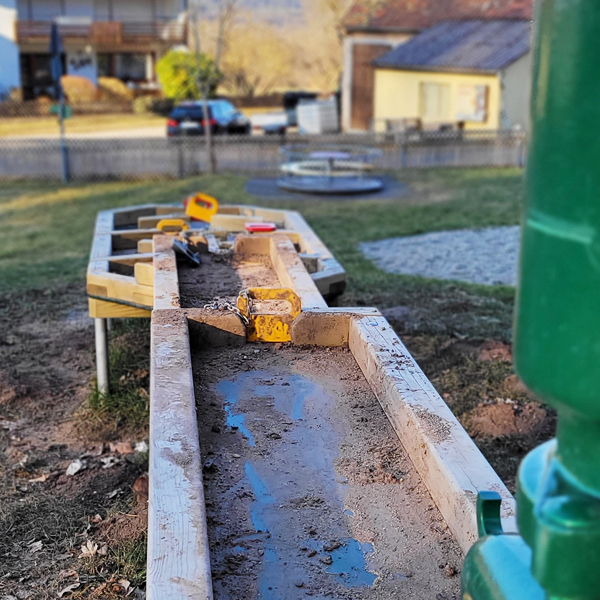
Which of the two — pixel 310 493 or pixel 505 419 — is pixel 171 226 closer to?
pixel 505 419

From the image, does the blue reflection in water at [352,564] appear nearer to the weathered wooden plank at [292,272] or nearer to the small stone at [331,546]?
the small stone at [331,546]

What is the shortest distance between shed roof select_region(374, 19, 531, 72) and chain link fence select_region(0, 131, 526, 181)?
419cm

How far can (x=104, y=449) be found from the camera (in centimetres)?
480

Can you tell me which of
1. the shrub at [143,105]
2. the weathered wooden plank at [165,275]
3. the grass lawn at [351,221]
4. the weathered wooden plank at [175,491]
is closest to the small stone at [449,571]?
the weathered wooden plank at [175,491]

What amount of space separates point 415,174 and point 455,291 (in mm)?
9882

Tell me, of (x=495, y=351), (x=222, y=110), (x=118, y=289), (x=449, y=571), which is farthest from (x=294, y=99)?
(x=449, y=571)

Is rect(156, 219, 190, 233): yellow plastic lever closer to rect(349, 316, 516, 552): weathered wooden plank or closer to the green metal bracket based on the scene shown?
rect(349, 316, 516, 552): weathered wooden plank

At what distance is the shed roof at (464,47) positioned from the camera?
71.4ft

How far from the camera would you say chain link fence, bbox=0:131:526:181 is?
17078mm

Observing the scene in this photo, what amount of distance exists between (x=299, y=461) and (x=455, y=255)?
7521 mm

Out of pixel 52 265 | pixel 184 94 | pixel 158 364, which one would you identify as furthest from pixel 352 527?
pixel 184 94

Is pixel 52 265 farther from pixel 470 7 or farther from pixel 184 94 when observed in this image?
pixel 184 94

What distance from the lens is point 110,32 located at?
36.7 meters

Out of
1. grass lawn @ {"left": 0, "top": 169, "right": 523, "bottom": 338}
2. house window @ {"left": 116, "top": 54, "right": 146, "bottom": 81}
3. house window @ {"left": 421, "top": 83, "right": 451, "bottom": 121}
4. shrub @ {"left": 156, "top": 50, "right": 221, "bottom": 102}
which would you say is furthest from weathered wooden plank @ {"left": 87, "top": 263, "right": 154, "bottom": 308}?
house window @ {"left": 116, "top": 54, "right": 146, "bottom": 81}
